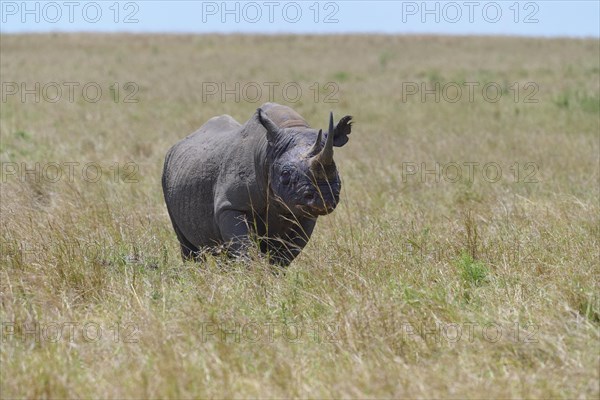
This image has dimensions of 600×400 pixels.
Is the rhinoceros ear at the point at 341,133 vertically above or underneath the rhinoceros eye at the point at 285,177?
above

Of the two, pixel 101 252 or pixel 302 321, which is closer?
pixel 302 321

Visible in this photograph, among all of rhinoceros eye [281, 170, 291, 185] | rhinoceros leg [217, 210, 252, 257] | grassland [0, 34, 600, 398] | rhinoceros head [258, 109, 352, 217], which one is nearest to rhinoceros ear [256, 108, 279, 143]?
rhinoceros head [258, 109, 352, 217]

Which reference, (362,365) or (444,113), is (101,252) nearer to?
(362,365)

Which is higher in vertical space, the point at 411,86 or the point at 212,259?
the point at 411,86

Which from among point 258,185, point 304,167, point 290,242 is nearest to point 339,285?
point 304,167

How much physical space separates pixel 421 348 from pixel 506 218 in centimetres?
345

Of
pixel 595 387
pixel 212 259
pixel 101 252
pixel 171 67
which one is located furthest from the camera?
pixel 171 67

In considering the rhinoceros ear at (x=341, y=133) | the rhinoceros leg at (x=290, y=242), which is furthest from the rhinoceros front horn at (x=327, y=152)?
the rhinoceros leg at (x=290, y=242)

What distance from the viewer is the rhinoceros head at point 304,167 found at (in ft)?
17.7

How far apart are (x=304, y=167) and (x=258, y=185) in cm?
66

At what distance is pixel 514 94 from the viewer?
2255 cm

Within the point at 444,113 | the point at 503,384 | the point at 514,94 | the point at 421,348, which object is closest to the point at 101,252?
the point at 421,348

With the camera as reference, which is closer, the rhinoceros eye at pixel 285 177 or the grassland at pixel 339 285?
the grassland at pixel 339 285

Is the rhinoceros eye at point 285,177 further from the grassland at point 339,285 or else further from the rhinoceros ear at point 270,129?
the grassland at point 339,285
